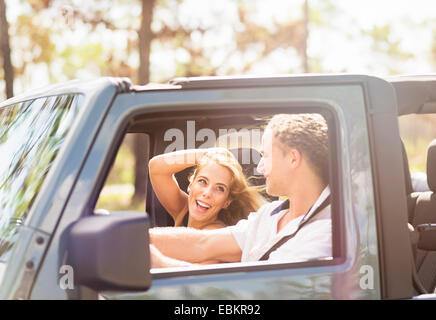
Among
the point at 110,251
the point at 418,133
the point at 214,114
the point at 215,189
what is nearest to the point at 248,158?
the point at 215,189

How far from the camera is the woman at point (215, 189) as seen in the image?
136 inches

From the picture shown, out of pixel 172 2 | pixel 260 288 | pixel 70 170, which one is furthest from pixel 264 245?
pixel 172 2

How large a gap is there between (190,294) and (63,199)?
48cm

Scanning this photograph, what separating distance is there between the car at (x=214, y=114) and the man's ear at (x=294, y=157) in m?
0.26

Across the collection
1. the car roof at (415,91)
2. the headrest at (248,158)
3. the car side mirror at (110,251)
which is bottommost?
the car side mirror at (110,251)

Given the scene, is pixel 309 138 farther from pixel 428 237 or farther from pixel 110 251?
pixel 110 251

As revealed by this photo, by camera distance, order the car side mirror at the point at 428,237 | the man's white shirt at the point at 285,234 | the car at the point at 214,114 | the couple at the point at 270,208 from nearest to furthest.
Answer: the car at the point at 214,114, the man's white shirt at the point at 285,234, the couple at the point at 270,208, the car side mirror at the point at 428,237

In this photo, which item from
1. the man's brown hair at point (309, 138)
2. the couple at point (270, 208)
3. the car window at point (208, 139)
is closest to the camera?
the couple at point (270, 208)

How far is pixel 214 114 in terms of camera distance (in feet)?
8.11

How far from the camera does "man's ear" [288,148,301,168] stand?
273cm

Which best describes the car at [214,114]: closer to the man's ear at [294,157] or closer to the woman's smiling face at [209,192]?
the man's ear at [294,157]

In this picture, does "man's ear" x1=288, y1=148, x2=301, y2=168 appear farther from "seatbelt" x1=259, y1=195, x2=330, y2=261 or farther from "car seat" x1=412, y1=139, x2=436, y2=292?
"car seat" x1=412, y1=139, x2=436, y2=292

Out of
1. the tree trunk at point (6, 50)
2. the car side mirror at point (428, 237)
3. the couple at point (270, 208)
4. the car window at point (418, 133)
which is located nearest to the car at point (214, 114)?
the couple at point (270, 208)
